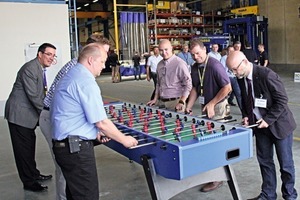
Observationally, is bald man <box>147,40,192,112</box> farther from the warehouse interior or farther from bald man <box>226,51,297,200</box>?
bald man <box>226,51,297,200</box>

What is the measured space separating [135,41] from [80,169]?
15.7 m

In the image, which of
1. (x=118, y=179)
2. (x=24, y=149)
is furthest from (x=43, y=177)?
(x=118, y=179)

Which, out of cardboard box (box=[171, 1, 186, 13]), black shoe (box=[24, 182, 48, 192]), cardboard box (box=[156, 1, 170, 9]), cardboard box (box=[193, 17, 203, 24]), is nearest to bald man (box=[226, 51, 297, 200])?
black shoe (box=[24, 182, 48, 192])

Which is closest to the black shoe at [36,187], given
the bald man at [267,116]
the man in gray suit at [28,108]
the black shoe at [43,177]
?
the man in gray suit at [28,108]

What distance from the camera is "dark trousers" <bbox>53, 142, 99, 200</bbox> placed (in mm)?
2436

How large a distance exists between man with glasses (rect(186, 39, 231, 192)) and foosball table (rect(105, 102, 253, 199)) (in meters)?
0.62

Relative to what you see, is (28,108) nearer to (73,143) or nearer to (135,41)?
(73,143)

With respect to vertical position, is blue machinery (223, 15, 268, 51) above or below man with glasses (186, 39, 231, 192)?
above

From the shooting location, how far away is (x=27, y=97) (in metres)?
3.86

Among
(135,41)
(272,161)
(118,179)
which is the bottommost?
(118,179)

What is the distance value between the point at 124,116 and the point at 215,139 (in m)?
1.36

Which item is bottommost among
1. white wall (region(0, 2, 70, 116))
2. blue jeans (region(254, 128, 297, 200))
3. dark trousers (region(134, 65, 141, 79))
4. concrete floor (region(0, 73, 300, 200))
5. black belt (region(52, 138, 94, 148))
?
concrete floor (region(0, 73, 300, 200))

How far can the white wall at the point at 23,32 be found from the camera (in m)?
8.07

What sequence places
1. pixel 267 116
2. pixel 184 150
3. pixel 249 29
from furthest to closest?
pixel 249 29
pixel 267 116
pixel 184 150
